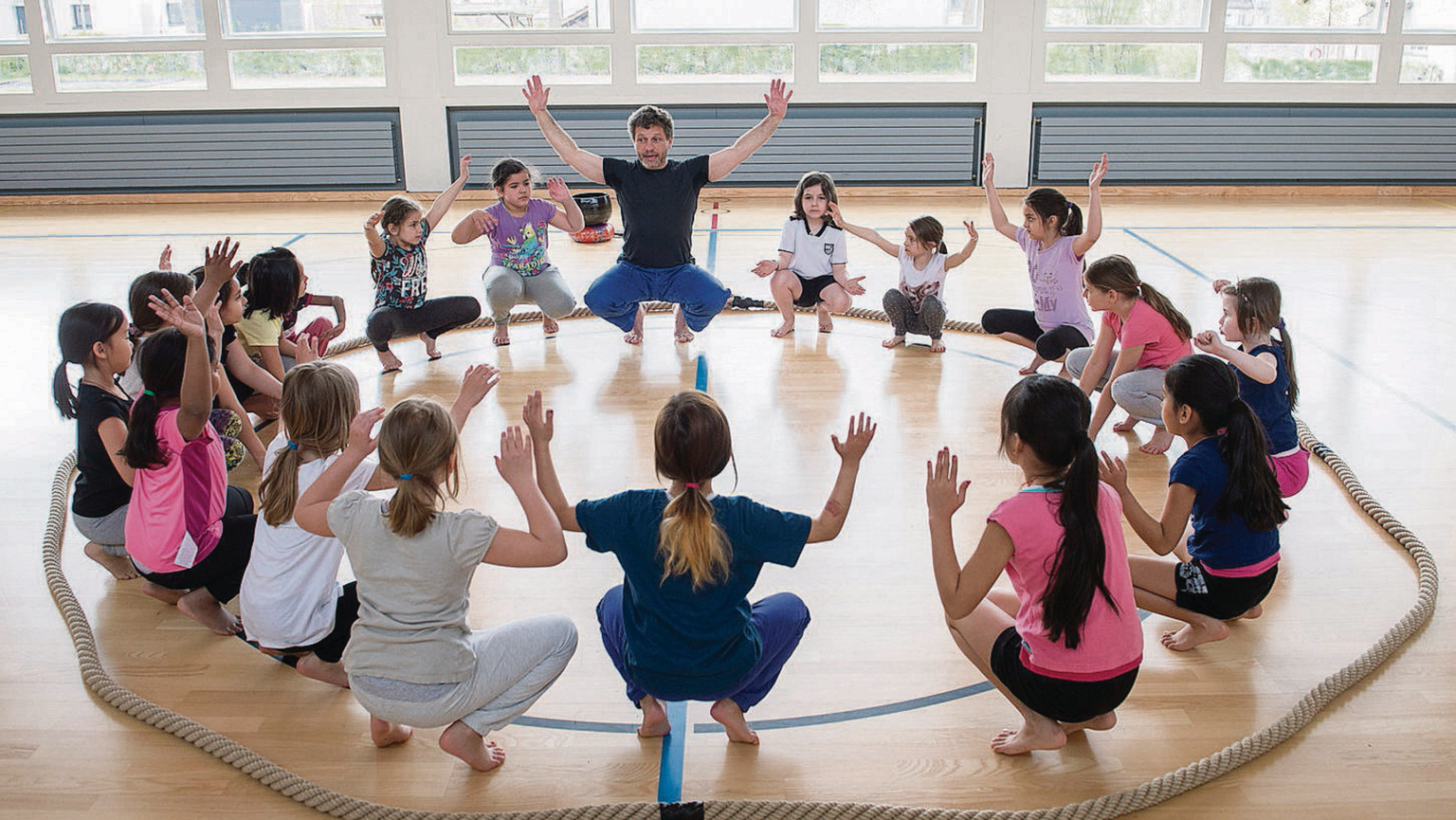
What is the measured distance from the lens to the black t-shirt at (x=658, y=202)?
6.08 metres

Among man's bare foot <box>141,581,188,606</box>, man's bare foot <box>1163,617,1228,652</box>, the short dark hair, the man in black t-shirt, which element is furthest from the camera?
the man in black t-shirt

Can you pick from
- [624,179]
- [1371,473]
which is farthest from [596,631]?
[624,179]

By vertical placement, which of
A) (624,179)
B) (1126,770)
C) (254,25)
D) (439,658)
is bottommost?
(1126,770)

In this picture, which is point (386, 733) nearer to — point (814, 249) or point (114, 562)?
point (114, 562)

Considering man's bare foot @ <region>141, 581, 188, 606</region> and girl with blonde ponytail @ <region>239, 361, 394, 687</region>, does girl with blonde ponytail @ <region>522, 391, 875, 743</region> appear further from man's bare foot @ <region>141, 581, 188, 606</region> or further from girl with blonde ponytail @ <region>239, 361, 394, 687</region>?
man's bare foot @ <region>141, 581, 188, 606</region>

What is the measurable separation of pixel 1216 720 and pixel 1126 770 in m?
0.34

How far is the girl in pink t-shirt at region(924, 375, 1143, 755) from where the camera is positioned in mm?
2477

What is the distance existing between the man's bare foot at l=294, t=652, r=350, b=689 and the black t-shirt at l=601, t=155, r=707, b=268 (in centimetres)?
346

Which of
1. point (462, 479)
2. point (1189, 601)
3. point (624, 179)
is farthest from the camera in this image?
point (624, 179)

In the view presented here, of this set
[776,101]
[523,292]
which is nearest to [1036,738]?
[776,101]

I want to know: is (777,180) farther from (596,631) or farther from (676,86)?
(596,631)

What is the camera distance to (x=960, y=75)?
37.7 ft

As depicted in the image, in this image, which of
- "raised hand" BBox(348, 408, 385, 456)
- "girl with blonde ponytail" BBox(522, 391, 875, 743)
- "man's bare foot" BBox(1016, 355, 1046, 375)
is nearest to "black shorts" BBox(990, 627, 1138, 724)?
"girl with blonde ponytail" BBox(522, 391, 875, 743)

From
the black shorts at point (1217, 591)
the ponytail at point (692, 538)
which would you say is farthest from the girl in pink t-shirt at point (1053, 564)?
the black shorts at point (1217, 591)
